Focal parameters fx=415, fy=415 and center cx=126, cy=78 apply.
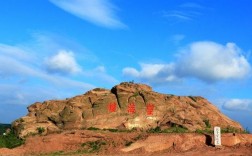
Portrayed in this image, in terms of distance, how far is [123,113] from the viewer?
3484 centimetres

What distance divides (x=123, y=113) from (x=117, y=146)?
460 cm

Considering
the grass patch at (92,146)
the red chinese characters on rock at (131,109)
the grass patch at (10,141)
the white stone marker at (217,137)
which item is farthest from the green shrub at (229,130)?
the grass patch at (10,141)

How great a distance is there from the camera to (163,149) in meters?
30.2

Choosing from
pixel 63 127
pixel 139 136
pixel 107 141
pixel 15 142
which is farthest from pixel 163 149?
pixel 15 142

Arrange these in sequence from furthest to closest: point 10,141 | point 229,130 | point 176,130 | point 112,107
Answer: point 112,107 → point 10,141 → point 229,130 → point 176,130

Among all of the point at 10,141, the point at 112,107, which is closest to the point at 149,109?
the point at 112,107

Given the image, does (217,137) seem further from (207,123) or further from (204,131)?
(207,123)

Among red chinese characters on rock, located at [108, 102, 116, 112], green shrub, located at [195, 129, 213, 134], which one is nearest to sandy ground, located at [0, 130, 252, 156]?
green shrub, located at [195, 129, 213, 134]

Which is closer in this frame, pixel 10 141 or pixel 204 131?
pixel 204 131

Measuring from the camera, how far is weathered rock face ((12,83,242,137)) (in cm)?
3441

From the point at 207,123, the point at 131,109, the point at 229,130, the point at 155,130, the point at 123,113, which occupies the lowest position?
the point at 155,130

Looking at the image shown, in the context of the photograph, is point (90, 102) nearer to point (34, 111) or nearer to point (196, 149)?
point (34, 111)

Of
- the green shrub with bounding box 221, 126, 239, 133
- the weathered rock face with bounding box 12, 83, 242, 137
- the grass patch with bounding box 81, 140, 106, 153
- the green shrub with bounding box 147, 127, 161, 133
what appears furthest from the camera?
the weathered rock face with bounding box 12, 83, 242, 137

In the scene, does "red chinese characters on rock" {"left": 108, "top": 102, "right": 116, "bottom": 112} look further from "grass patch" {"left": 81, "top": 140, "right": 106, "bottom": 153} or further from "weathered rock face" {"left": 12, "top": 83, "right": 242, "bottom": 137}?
"grass patch" {"left": 81, "top": 140, "right": 106, "bottom": 153}
